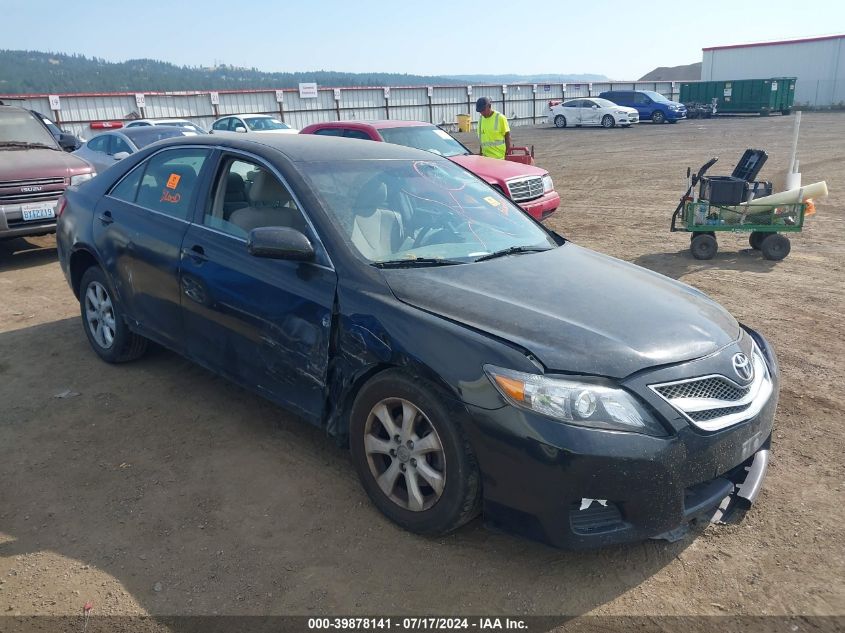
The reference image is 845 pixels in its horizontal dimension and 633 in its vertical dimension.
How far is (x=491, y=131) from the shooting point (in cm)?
1120

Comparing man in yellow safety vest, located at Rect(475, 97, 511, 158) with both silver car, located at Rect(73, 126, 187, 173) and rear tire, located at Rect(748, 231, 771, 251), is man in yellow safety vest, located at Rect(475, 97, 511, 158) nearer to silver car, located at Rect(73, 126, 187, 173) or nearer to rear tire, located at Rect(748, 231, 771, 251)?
rear tire, located at Rect(748, 231, 771, 251)

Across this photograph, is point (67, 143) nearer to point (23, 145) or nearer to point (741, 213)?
point (23, 145)

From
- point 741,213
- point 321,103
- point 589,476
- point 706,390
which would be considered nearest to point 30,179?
point 589,476

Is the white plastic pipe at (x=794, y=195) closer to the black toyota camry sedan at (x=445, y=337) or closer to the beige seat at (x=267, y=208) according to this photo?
the black toyota camry sedan at (x=445, y=337)

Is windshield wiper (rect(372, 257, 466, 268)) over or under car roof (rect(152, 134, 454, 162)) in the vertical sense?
under

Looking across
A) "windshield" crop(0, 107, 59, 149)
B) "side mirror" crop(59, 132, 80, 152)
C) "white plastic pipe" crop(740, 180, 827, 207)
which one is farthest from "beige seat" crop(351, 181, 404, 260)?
"side mirror" crop(59, 132, 80, 152)

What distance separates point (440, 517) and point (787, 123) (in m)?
34.8

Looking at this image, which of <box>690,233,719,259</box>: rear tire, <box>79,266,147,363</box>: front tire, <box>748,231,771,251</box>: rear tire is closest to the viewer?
<box>79,266,147,363</box>: front tire

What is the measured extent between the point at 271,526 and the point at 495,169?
24.0ft

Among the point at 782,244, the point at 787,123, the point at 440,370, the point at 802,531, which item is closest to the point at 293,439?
the point at 440,370

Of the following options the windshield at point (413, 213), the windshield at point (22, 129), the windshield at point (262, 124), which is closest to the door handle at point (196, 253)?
the windshield at point (413, 213)

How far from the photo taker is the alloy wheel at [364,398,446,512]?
9.59 ft

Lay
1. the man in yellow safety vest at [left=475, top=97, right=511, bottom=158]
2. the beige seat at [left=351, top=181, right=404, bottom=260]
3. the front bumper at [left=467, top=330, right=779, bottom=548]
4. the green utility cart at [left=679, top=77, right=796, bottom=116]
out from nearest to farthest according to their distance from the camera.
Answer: the front bumper at [left=467, top=330, right=779, bottom=548]
the beige seat at [left=351, top=181, right=404, bottom=260]
the man in yellow safety vest at [left=475, top=97, right=511, bottom=158]
the green utility cart at [left=679, top=77, right=796, bottom=116]

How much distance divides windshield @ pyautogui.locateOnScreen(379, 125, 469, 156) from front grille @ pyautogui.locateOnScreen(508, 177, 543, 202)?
1571mm
